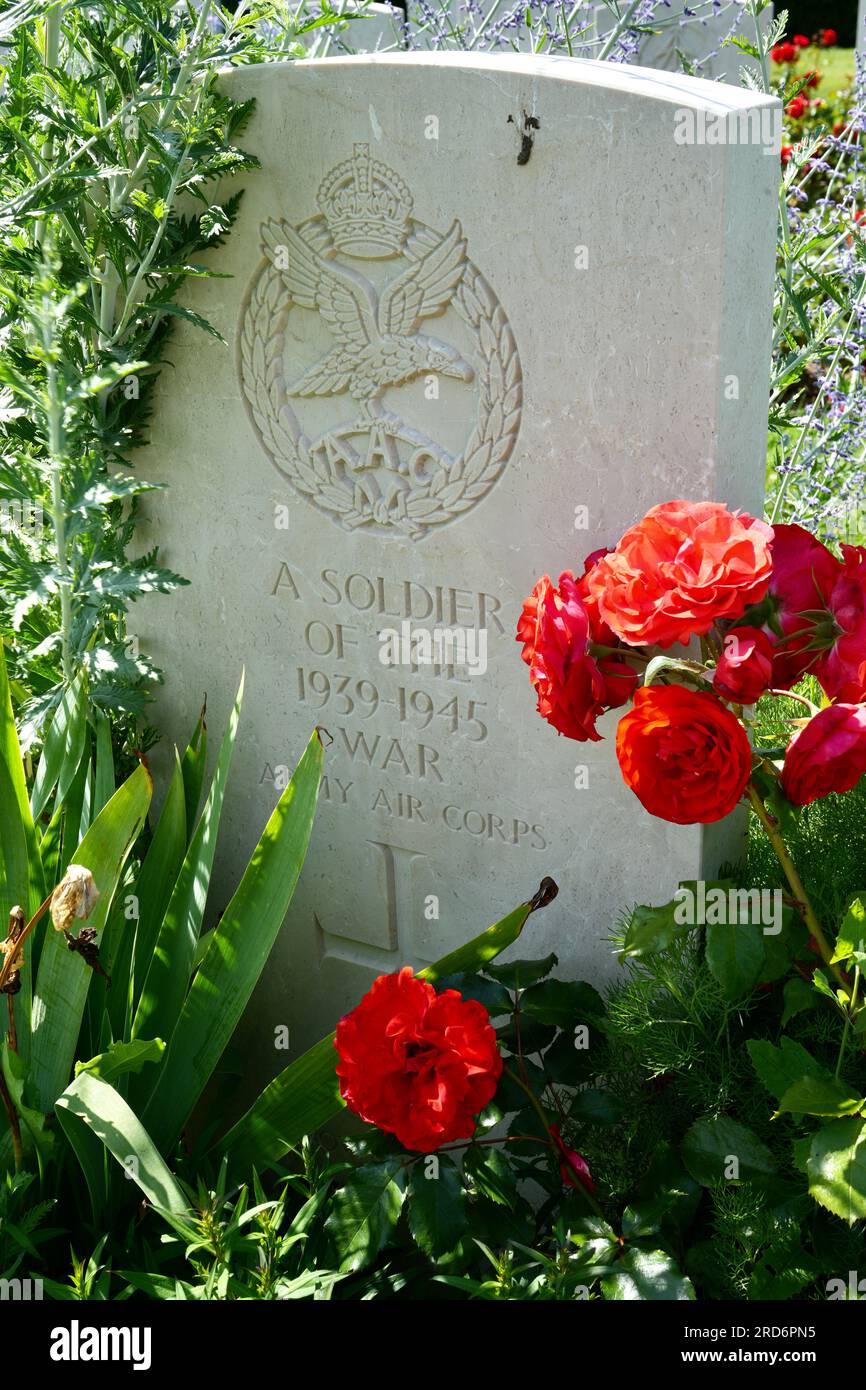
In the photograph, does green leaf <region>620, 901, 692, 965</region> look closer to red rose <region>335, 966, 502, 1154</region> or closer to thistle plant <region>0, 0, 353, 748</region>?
red rose <region>335, 966, 502, 1154</region>

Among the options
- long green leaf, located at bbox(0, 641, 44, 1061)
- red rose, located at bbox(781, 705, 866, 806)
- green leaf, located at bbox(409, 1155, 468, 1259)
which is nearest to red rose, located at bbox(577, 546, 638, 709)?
red rose, located at bbox(781, 705, 866, 806)

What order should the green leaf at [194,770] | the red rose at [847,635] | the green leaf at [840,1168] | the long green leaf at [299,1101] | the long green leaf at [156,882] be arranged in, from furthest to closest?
1. the green leaf at [194,770]
2. the long green leaf at [156,882]
3. the long green leaf at [299,1101]
4. the red rose at [847,635]
5. the green leaf at [840,1168]

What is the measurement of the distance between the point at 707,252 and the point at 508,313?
0.32 m

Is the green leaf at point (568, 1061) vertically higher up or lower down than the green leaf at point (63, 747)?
lower down

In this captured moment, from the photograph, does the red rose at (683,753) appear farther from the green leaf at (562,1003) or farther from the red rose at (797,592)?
the green leaf at (562,1003)

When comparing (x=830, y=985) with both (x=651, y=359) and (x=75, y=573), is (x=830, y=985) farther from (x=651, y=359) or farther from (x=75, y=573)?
(x=75, y=573)

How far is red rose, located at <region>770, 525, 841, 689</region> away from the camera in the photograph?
5.34 ft

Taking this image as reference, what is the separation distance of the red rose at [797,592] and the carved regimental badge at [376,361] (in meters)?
0.47

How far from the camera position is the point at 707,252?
64.2 inches

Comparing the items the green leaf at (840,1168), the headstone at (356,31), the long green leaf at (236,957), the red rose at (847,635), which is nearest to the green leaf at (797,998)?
the green leaf at (840,1168)

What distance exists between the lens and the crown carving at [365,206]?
190 cm

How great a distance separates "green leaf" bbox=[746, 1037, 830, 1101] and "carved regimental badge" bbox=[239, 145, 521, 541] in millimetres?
905

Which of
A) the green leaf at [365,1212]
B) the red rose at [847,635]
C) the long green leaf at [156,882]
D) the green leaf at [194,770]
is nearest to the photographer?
the red rose at [847,635]
